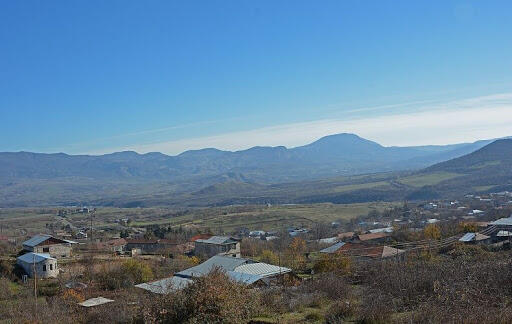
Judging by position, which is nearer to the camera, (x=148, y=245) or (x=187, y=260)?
(x=187, y=260)

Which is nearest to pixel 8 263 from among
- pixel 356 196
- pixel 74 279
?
pixel 74 279

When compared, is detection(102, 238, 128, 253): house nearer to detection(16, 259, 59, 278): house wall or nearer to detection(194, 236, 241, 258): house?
detection(194, 236, 241, 258): house

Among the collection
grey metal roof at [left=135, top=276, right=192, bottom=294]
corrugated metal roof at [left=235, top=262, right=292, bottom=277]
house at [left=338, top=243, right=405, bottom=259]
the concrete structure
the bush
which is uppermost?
the bush

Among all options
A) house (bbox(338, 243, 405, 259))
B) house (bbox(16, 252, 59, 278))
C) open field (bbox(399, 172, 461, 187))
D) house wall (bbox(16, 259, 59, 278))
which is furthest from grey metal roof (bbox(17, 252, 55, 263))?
open field (bbox(399, 172, 461, 187))

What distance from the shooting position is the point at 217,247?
4256cm

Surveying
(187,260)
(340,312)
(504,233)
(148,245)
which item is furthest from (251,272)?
(148,245)

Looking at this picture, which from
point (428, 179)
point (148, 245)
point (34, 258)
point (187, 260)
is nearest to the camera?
point (34, 258)

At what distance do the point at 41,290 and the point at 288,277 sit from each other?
555 inches

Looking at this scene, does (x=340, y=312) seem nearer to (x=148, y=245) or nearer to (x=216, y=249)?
(x=216, y=249)

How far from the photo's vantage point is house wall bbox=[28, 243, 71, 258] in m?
38.2

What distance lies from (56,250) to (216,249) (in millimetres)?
13241

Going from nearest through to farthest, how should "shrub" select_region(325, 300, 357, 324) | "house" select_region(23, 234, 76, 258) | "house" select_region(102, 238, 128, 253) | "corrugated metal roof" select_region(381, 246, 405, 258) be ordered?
"shrub" select_region(325, 300, 357, 324) → "corrugated metal roof" select_region(381, 246, 405, 258) → "house" select_region(23, 234, 76, 258) → "house" select_region(102, 238, 128, 253)

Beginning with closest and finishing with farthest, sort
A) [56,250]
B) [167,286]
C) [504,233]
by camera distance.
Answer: [167,286], [504,233], [56,250]

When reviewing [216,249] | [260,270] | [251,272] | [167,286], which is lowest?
[216,249]
